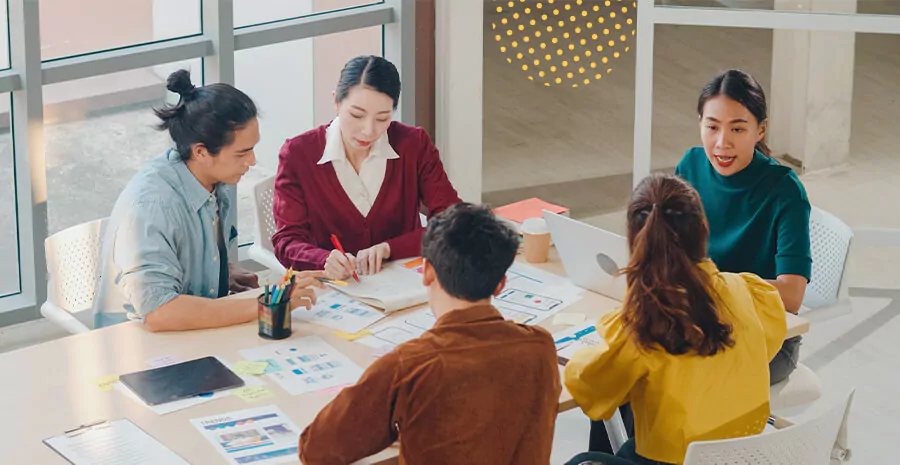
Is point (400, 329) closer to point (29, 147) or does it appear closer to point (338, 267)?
point (338, 267)

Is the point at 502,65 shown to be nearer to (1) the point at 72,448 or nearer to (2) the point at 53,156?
(2) the point at 53,156

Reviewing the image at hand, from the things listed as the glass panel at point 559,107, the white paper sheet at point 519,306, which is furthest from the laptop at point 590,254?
the glass panel at point 559,107

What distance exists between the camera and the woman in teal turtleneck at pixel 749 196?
3.19 metres

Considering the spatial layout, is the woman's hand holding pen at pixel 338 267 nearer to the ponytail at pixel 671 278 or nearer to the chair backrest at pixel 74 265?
the chair backrest at pixel 74 265

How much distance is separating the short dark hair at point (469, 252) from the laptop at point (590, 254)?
800 millimetres

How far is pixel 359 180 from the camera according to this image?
3.53m

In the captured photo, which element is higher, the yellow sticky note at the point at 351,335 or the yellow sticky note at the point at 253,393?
the yellow sticky note at the point at 351,335

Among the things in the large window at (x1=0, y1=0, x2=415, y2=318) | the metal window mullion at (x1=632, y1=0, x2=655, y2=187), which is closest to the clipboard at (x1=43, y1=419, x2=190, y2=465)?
the large window at (x1=0, y1=0, x2=415, y2=318)

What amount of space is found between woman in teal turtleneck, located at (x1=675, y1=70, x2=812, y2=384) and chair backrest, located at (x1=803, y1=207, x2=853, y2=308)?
259 mm

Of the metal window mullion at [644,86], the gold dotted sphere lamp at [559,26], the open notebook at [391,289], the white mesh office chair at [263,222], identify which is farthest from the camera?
the gold dotted sphere lamp at [559,26]

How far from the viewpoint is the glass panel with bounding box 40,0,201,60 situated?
4.26m

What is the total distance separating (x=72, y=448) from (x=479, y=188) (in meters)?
3.40

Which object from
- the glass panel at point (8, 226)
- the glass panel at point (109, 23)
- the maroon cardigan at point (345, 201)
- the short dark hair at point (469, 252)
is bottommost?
the glass panel at point (8, 226)

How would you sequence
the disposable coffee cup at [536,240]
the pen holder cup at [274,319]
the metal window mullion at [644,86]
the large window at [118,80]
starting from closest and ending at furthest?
1. the pen holder cup at [274,319]
2. the disposable coffee cup at [536,240]
3. the large window at [118,80]
4. the metal window mullion at [644,86]
